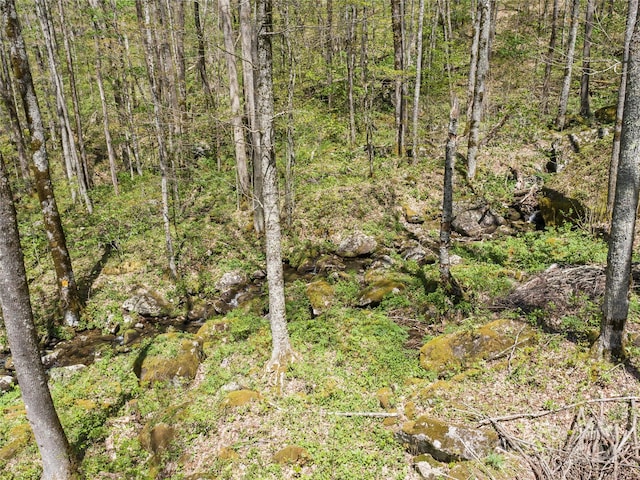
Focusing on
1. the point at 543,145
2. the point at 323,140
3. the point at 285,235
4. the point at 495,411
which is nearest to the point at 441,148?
the point at 543,145

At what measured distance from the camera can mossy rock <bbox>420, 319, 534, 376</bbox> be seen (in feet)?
24.6

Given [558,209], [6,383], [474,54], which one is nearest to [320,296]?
[6,383]

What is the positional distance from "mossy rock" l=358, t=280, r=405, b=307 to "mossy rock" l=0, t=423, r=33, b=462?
7827mm

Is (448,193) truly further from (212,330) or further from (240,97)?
(240,97)

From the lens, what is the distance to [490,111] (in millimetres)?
23719

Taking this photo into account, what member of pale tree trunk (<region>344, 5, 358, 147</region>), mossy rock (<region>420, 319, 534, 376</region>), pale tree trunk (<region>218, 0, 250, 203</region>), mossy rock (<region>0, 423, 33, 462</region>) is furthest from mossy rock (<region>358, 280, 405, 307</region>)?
pale tree trunk (<region>344, 5, 358, 147</region>)

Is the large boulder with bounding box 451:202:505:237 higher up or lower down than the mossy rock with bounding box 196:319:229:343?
higher up

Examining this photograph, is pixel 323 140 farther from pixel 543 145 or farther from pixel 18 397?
pixel 18 397

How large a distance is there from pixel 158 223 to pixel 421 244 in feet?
37.9

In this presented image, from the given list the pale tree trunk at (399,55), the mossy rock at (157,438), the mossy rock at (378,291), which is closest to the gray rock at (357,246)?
the mossy rock at (378,291)

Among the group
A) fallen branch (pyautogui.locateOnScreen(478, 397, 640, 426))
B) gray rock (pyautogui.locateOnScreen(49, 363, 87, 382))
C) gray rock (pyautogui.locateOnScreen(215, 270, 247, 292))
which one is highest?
fallen branch (pyautogui.locateOnScreen(478, 397, 640, 426))

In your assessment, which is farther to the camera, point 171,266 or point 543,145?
point 543,145

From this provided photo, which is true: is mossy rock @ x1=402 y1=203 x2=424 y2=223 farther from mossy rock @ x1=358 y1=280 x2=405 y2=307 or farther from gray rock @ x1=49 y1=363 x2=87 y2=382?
gray rock @ x1=49 y1=363 x2=87 y2=382

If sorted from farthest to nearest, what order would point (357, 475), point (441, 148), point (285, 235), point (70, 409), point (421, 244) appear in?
point (441, 148)
point (285, 235)
point (421, 244)
point (70, 409)
point (357, 475)
